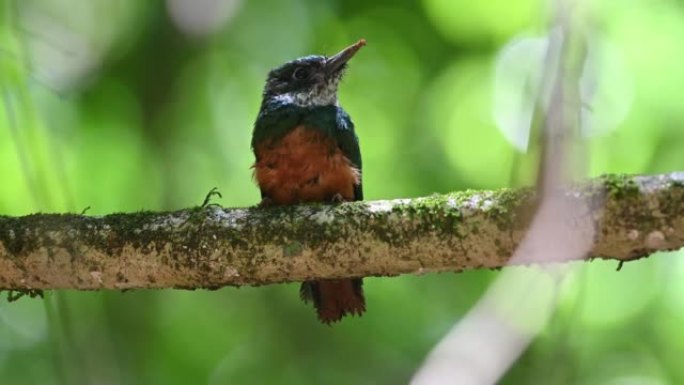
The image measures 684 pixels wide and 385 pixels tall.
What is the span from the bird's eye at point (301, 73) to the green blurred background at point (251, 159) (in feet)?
3.17

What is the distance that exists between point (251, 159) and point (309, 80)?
6.14ft

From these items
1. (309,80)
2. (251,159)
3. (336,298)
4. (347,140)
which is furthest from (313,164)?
(251,159)

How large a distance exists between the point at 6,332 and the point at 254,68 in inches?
91.1

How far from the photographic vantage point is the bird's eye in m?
4.48

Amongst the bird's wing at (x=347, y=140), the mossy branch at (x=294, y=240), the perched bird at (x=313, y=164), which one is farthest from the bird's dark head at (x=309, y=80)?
the mossy branch at (x=294, y=240)

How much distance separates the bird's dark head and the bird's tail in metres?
0.92

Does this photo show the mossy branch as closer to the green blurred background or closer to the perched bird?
the perched bird

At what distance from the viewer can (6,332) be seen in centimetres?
571

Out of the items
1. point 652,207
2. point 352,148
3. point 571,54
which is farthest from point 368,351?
point 571,54

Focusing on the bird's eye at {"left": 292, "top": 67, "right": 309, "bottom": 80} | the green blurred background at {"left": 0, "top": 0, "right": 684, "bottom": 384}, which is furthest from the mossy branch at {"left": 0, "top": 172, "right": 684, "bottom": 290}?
the green blurred background at {"left": 0, "top": 0, "right": 684, "bottom": 384}

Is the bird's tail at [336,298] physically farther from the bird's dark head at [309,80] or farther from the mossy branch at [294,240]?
the bird's dark head at [309,80]

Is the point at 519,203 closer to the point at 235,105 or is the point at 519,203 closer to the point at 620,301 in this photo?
the point at 620,301

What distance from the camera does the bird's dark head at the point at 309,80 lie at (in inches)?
171

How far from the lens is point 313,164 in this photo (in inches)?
150
